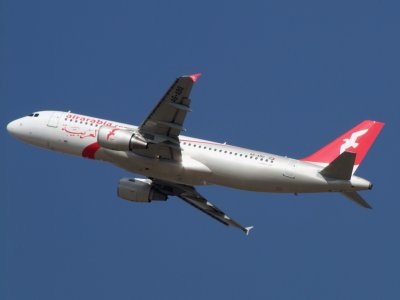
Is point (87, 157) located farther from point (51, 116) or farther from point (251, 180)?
point (251, 180)

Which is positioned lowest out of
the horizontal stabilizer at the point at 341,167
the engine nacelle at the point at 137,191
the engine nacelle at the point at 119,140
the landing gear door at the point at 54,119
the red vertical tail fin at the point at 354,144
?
the engine nacelle at the point at 137,191

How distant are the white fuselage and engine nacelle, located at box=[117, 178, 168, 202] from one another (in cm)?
367

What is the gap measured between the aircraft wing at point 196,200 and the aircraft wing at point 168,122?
20.6 ft

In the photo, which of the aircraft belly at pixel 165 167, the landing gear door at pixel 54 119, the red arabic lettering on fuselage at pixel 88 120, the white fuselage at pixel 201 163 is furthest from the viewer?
the landing gear door at pixel 54 119

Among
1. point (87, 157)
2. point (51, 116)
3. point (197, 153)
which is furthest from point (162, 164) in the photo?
point (51, 116)

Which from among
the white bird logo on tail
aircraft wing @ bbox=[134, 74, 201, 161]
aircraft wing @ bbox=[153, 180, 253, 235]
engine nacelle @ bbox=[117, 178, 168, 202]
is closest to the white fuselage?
aircraft wing @ bbox=[134, 74, 201, 161]

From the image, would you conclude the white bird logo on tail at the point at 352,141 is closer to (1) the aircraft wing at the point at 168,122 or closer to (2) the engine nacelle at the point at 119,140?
(1) the aircraft wing at the point at 168,122

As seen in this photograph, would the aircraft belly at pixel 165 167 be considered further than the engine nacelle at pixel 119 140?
Yes

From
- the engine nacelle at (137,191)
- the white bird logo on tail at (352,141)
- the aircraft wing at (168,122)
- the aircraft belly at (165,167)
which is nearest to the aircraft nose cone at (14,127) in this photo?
the engine nacelle at (137,191)

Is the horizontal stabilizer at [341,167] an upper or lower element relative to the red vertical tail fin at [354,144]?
lower

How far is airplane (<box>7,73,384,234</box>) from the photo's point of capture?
49.8 meters

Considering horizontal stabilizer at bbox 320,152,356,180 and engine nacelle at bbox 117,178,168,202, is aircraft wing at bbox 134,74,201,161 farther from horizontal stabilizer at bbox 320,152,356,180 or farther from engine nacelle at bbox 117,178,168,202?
horizontal stabilizer at bbox 320,152,356,180

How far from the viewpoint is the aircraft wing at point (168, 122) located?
48750 millimetres

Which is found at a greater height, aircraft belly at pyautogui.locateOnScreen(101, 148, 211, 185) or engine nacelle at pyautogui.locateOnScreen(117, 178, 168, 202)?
aircraft belly at pyautogui.locateOnScreen(101, 148, 211, 185)
